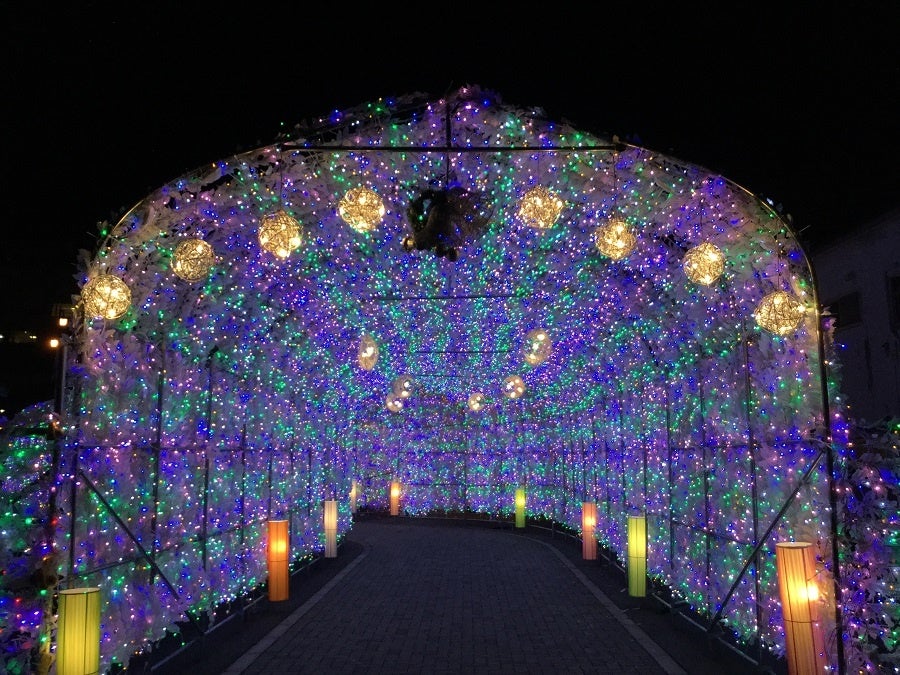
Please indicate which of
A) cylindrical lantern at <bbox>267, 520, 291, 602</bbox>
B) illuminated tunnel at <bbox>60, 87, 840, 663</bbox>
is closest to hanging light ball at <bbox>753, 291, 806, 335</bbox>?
illuminated tunnel at <bbox>60, 87, 840, 663</bbox>

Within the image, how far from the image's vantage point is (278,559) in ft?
33.4

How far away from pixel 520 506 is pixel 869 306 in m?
10.8

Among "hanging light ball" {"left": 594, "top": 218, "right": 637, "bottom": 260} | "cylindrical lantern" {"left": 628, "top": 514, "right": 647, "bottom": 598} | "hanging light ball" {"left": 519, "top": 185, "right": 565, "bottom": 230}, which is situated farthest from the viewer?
"cylindrical lantern" {"left": 628, "top": 514, "right": 647, "bottom": 598}

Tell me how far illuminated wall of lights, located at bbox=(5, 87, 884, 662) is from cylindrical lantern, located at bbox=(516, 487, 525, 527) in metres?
6.92

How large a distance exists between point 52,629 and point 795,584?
18.3ft

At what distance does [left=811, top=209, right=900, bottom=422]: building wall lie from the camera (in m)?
13.1

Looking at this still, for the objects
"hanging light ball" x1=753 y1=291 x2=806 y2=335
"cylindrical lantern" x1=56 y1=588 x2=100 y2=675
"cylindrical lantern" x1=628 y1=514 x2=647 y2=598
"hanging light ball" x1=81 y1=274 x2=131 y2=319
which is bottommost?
"cylindrical lantern" x1=628 y1=514 x2=647 y2=598

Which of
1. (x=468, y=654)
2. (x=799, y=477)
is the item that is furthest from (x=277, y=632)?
(x=799, y=477)

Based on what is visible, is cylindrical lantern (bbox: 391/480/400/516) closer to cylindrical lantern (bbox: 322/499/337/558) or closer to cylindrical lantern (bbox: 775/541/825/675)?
cylindrical lantern (bbox: 322/499/337/558)

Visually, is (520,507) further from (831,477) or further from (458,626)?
(831,477)

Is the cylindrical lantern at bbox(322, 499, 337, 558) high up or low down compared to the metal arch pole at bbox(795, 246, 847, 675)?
down

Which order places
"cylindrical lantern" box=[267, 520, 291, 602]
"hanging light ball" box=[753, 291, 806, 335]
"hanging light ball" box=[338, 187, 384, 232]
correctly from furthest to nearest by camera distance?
"cylindrical lantern" box=[267, 520, 291, 602] → "hanging light ball" box=[338, 187, 384, 232] → "hanging light ball" box=[753, 291, 806, 335]

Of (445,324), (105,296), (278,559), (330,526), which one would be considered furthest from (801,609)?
(330,526)

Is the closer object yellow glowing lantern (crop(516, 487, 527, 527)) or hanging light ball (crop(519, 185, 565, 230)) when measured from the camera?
hanging light ball (crop(519, 185, 565, 230))
